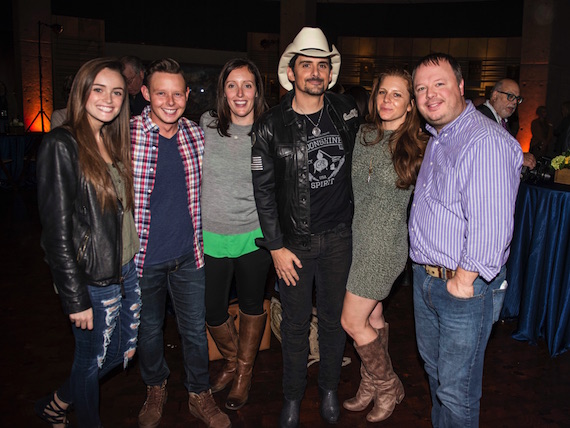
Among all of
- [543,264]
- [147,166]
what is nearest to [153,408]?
[147,166]

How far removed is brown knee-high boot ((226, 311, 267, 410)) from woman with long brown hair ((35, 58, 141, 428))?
830 mm

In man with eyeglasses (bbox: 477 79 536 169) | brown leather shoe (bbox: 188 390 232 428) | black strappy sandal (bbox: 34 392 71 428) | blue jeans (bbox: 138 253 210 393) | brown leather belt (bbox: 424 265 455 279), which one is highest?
man with eyeglasses (bbox: 477 79 536 169)

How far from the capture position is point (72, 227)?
2.03m

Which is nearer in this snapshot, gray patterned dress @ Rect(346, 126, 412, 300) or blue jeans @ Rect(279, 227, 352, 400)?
gray patterned dress @ Rect(346, 126, 412, 300)

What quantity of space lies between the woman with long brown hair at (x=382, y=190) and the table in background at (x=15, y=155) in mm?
8678

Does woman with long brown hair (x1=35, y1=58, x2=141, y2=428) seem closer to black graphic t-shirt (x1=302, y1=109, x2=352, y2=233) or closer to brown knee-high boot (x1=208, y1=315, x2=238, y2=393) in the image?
brown knee-high boot (x1=208, y1=315, x2=238, y2=393)

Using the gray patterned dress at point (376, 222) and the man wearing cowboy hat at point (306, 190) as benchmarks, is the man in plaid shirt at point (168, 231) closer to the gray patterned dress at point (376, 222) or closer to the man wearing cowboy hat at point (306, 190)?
the man wearing cowboy hat at point (306, 190)

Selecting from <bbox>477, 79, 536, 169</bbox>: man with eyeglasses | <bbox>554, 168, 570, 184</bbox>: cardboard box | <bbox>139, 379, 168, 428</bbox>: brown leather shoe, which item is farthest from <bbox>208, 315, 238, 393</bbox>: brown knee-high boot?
<bbox>477, 79, 536, 169</bbox>: man with eyeglasses

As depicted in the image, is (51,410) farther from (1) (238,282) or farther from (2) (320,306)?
(2) (320,306)

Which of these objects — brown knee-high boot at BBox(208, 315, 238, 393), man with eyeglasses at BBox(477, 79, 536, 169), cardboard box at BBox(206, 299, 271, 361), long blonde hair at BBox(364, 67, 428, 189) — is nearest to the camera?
long blonde hair at BBox(364, 67, 428, 189)

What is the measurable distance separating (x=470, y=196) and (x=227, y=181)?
1.34m

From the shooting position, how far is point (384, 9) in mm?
14383

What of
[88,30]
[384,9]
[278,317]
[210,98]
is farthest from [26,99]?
[278,317]

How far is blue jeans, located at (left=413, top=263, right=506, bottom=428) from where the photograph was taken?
1.97 meters
